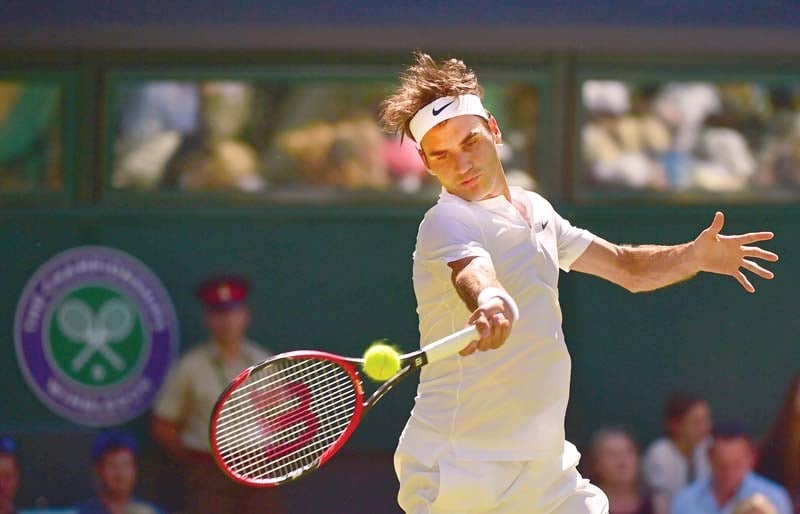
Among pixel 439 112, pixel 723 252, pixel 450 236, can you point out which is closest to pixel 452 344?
pixel 450 236

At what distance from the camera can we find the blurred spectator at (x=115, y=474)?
634 centimetres

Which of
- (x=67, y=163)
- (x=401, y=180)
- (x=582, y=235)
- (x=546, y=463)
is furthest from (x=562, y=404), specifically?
(x=67, y=163)

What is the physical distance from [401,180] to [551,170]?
595 mm

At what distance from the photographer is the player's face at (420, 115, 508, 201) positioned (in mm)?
4039

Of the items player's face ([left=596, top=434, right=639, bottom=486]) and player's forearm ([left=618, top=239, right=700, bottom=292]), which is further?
player's face ([left=596, top=434, right=639, bottom=486])

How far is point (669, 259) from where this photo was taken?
4.38 meters

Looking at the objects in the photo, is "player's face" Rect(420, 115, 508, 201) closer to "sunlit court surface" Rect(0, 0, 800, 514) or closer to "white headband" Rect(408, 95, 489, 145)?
"white headband" Rect(408, 95, 489, 145)

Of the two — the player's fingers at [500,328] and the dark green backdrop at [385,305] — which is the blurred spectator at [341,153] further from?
the player's fingers at [500,328]

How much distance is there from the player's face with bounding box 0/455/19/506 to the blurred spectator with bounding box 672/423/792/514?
101 inches

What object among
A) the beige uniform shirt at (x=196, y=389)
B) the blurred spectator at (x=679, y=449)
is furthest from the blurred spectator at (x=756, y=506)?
the beige uniform shirt at (x=196, y=389)

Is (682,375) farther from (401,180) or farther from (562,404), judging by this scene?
(562,404)

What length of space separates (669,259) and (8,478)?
10.2 feet

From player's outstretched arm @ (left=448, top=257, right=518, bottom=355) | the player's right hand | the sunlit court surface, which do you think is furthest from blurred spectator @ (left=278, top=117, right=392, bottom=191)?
the player's right hand

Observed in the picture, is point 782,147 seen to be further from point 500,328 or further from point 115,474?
point 500,328
